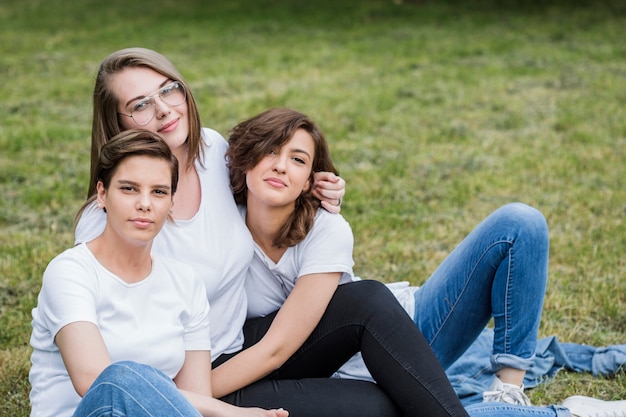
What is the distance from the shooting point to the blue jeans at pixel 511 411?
3100mm

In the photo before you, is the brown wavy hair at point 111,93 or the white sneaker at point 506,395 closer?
the brown wavy hair at point 111,93

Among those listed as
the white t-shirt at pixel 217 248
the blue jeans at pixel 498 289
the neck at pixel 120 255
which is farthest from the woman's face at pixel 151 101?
Result: the blue jeans at pixel 498 289

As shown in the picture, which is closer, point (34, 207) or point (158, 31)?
point (34, 207)

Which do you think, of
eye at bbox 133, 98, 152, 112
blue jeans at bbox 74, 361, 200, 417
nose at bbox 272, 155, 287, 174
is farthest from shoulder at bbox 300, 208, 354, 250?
blue jeans at bbox 74, 361, 200, 417

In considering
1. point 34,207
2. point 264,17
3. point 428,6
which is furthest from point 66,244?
point 428,6

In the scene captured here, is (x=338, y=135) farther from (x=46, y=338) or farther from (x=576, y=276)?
(x=46, y=338)

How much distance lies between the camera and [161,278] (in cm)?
273

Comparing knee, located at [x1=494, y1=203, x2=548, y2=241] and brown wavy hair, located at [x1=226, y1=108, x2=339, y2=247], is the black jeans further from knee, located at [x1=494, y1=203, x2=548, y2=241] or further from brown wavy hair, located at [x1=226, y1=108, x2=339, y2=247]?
knee, located at [x1=494, y1=203, x2=548, y2=241]

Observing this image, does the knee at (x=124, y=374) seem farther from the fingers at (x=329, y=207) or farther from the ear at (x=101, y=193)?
the fingers at (x=329, y=207)

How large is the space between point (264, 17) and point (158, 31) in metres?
2.12

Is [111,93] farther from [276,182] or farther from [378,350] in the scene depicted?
[378,350]

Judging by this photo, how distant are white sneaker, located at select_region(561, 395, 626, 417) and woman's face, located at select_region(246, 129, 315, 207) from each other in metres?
1.35

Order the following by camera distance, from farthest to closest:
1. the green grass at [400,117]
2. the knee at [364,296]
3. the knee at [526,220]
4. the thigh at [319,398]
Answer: the green grass at [400,117] → the knee at [526,220] → the knee at [364,296] → the thigh at [319,398]

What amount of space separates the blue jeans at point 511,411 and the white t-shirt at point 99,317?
1.13m
